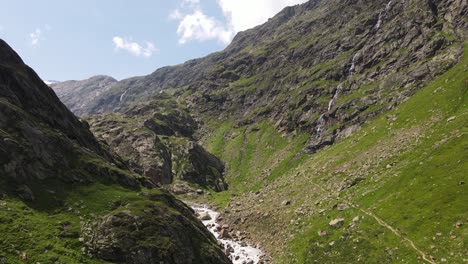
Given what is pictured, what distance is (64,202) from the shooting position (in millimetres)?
51750

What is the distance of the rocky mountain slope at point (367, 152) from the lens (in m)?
56.2

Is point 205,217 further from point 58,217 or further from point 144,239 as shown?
point 58,217

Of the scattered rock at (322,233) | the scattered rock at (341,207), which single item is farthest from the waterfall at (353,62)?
the scattered rock at (322,233)

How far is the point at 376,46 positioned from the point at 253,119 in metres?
69.0

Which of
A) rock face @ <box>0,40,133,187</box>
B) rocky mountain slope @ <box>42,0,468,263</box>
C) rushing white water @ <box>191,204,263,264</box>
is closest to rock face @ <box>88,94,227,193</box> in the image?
rocky mountain slope @ <box>42,0,468,263</box>

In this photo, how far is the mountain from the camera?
42.9 metres

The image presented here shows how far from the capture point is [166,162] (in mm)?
150250

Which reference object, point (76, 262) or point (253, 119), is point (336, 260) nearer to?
point (76, 262)

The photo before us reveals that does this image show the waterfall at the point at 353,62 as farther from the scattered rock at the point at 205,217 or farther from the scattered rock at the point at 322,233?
the scattered rock at the point at 322,233

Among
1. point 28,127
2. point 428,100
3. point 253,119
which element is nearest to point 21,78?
point 28,127

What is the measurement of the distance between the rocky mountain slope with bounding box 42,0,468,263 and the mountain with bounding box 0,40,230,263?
75.1ft

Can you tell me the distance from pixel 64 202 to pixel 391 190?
5369cm

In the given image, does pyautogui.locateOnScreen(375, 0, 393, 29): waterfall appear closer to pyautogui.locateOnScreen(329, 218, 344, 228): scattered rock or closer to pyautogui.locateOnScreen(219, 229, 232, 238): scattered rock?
pyautogui.locateOnScreen(219, 229, 232, 238): scattered rock

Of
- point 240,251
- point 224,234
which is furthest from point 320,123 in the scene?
point 240,251
